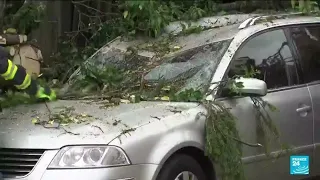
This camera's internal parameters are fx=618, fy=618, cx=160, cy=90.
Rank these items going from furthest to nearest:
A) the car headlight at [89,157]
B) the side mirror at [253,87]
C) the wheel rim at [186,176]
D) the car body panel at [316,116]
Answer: the car body panel at [316,116] < the side mirror at [253,87] < the wheel rim at [186,176] < the car headlight at [89,157]

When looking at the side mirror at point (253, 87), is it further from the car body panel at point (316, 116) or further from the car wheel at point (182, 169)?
the car body panel at point (316, 116)

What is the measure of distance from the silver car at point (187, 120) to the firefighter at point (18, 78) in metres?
0.13

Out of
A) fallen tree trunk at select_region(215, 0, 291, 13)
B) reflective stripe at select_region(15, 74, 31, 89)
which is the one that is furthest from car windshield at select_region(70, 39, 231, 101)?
fallen tree trunk at select_region(215, 0, 291, 13)

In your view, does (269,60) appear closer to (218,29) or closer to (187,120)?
(218,29)

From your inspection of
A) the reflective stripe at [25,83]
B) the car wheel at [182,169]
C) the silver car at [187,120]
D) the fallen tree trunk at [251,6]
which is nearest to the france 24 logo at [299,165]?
the silver car at [187,120]

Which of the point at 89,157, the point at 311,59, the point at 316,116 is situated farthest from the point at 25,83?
the point at 311,59

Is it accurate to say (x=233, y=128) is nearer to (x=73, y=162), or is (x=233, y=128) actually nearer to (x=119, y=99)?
(x=119, y=99)

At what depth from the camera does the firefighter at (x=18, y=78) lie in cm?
420

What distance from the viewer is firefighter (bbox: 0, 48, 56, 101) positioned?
13.8 ft

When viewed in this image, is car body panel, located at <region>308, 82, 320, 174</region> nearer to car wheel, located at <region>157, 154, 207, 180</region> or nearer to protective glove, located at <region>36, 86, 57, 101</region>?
car wheel, located at <region>157, 154, 207, 180</region>

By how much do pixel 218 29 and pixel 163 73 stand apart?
79 cm

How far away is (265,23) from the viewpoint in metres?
5.53

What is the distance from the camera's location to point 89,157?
404cm

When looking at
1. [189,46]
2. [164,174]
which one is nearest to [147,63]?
[189,46]
